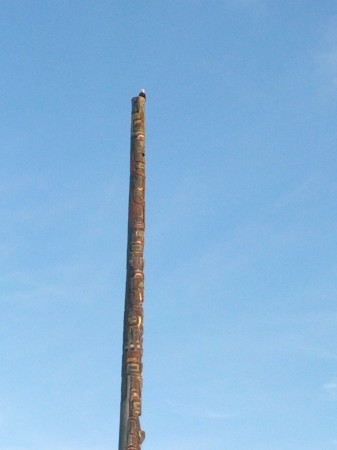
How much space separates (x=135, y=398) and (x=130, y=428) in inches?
28.1

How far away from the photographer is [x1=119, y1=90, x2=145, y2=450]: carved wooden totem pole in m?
20.8

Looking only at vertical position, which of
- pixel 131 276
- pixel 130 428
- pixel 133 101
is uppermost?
pixel 133 101

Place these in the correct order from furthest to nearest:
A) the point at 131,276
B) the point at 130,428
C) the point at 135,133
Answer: the point at 135,133
the point at 131,276
the point at 130,428

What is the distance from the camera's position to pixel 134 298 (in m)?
22.0

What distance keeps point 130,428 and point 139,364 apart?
60.3 inches

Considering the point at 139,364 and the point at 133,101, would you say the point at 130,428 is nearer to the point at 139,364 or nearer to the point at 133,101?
the point at 139,364

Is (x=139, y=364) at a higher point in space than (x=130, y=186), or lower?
lower

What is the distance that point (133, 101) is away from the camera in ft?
78.6

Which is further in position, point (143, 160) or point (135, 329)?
point (143, 160)

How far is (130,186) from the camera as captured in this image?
23344mm

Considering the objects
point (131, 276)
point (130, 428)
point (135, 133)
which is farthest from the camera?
point (135, 133)

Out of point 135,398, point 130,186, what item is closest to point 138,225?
point 130,186

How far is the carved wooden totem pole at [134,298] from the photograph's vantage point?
68.4 feet

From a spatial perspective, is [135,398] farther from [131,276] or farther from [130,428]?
[131,276]
